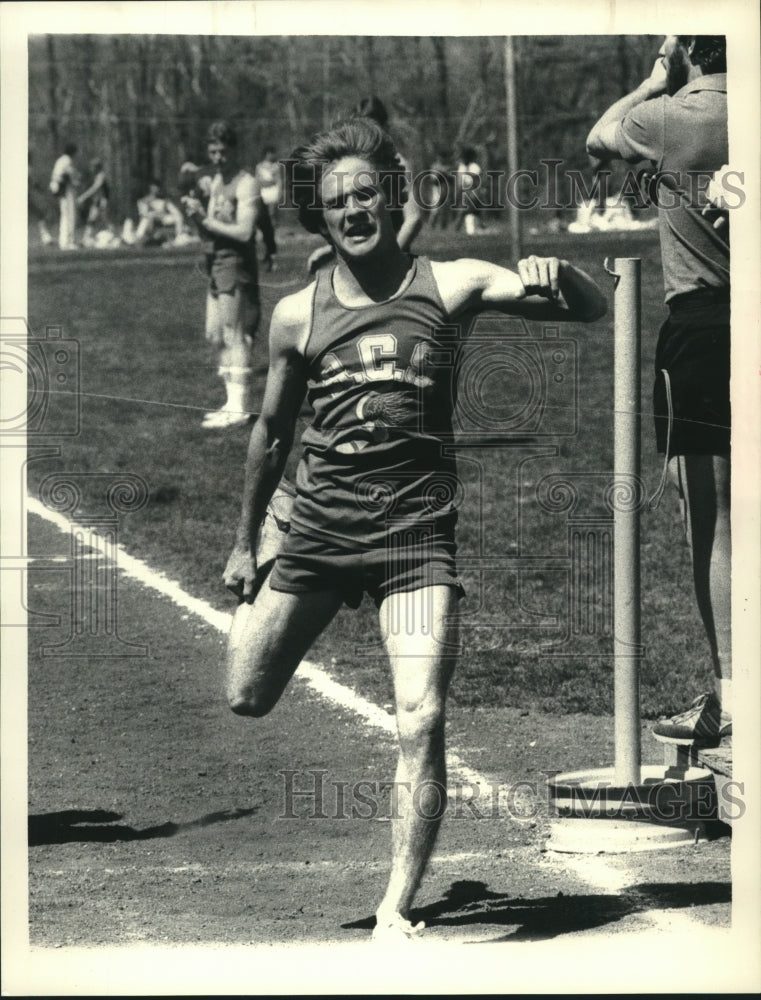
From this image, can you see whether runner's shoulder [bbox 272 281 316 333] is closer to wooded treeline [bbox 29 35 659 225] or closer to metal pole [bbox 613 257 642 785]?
metal pole [bbox 613 257 642 785]

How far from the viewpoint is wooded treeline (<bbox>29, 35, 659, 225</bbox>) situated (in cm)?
1016

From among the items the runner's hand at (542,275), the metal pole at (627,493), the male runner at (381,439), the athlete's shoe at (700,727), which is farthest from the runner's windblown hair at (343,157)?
the athlete's shoe at (700,727)

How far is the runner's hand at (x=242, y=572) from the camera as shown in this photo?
504 centimetres

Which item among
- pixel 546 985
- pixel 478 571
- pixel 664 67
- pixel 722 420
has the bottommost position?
pixel 546 985

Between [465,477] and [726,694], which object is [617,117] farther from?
[465,477]

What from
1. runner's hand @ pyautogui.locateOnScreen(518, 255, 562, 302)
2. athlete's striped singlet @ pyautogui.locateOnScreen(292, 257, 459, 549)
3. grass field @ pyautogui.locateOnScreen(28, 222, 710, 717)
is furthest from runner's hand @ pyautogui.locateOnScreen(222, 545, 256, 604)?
grass field @ pyautogui.locateOnScreen(28, 222, 710, 717)

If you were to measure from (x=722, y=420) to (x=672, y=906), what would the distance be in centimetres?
142

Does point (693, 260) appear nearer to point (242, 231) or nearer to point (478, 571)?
point (478, 571)

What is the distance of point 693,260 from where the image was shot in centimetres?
564

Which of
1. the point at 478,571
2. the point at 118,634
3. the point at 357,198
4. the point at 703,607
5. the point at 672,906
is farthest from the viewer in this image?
the point at 478,571

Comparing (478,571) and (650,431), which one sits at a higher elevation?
(650,431)

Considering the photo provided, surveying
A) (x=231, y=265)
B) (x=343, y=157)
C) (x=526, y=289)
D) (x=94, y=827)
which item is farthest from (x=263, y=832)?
(x=231, y=265)

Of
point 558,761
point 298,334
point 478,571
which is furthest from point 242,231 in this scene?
point 298,334

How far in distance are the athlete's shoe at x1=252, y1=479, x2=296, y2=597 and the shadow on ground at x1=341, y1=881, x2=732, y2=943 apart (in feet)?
3.34
